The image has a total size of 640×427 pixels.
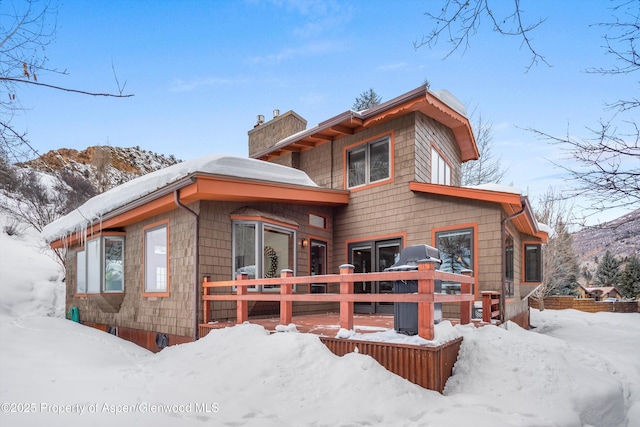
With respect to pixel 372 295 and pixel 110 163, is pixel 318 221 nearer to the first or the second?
pixel 372 295

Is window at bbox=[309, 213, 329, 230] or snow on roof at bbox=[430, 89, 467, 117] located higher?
snow on roof at bbox=[430, 89, 467, 117]

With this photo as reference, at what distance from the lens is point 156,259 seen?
25.8 ft

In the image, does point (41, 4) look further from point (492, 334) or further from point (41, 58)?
point (492, 334)

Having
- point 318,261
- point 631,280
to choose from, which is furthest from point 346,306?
point 631,280

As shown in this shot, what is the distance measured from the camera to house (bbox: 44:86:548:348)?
22.6 ft

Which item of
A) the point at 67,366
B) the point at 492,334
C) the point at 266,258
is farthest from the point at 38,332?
the point at 492,334

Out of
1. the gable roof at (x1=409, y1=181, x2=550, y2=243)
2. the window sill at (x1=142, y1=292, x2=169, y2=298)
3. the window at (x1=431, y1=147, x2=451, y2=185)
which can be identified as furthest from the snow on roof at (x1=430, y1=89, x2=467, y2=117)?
the window sill at (x1=142, y1=292, x2=169, y2=298)

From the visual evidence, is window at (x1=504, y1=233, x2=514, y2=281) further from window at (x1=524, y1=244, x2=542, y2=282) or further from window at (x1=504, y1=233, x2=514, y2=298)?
window at (x1=524, y1=244, x2=542, y2=282)

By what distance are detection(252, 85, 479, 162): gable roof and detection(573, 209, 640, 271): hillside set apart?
4.48m

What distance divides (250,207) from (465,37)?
18.2ft

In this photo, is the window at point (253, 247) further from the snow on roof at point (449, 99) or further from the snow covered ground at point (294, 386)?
the snow on roof at point (449, 99)

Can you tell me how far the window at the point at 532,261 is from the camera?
1082 cm

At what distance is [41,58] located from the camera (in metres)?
3.02

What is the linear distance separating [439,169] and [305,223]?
3956 mm
